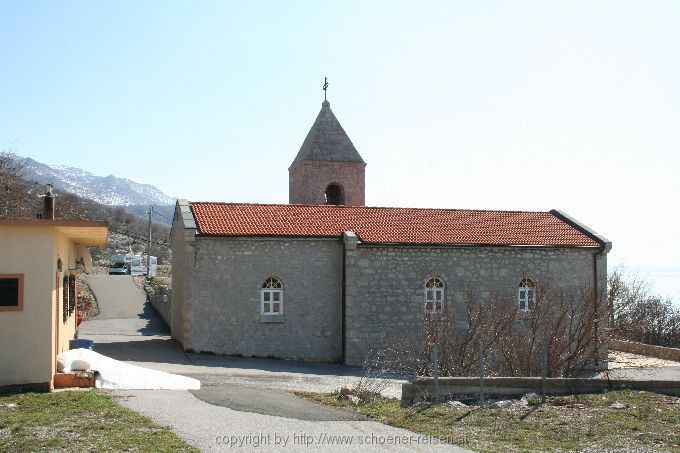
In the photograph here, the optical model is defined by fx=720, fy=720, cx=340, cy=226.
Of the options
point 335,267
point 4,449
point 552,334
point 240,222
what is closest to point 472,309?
point 552,334

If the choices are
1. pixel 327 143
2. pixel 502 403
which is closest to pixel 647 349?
pixel 327 143

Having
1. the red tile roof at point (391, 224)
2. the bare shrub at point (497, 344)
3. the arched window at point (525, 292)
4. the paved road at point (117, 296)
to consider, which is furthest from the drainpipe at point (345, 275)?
the paved road at point (117, 296)

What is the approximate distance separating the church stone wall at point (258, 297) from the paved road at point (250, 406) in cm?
65

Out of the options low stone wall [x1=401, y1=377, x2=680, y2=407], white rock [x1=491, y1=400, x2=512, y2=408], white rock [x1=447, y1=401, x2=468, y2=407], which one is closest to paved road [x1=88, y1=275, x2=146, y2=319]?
low stone wall [x1=401, y1=377, x2=680, y2=407]

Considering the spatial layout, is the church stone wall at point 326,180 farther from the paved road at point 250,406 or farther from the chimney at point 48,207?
the chimney at point 48,207

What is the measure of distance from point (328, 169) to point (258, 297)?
10196mm

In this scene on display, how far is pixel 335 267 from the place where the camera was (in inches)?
930

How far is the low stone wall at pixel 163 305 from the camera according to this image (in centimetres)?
3050

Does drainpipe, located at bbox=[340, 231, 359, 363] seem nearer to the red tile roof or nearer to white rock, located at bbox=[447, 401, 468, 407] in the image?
the red tile roof

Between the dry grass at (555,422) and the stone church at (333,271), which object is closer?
the dry grass at (555,422)

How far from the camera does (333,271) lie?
23578 millimetres

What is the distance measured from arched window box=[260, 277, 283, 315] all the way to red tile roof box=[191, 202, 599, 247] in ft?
5.28

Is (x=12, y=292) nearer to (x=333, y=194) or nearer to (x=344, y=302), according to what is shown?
(x=344, y=302)

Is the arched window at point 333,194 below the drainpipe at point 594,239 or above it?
above
